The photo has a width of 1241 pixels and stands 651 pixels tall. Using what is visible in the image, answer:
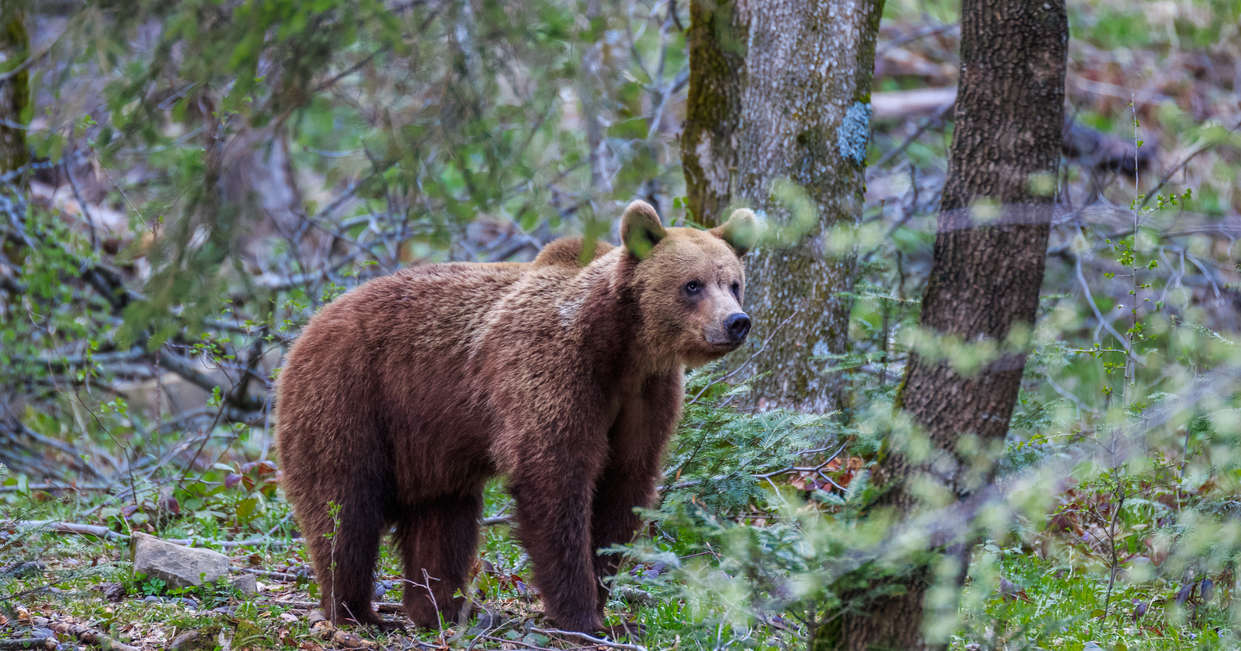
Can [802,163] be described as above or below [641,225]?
above

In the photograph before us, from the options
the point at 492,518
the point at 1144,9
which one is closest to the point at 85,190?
the point at 492,518

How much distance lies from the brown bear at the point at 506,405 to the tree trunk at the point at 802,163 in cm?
108

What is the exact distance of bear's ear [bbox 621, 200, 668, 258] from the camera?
5270 mm

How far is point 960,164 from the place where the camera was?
12.2 feet

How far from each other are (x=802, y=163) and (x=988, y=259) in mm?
2990

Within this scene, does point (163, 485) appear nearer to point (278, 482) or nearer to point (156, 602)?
point (278, 482)

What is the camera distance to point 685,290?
5.33 meters

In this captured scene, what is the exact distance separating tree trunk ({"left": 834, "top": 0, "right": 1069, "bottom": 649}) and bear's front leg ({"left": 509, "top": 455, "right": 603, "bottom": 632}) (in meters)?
1.65

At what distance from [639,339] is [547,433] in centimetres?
67

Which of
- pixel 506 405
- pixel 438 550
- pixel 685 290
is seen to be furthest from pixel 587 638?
pixel 685 290

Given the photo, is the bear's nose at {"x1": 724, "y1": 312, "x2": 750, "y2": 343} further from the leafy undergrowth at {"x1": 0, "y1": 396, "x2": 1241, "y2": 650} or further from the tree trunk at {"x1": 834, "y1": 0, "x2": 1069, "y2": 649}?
the tree trunk at {"x1": 834, "y1": 0, "x2": 1069, "y2": 649}

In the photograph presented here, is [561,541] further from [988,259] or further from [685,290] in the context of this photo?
[988,259]

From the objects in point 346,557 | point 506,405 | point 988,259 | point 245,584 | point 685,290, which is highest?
point 988,259

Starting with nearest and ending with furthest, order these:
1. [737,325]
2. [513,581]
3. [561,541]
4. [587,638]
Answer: [587,638] → [561,541] → [737,325] → [513,581]
